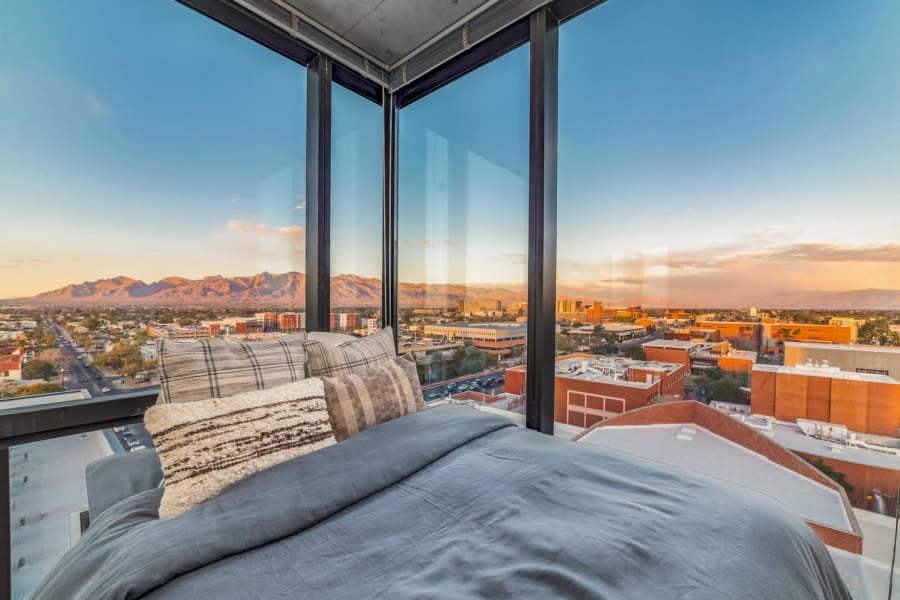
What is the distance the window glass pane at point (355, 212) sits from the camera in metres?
2.42

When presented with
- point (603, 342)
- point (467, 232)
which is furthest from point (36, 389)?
point (603, 342)

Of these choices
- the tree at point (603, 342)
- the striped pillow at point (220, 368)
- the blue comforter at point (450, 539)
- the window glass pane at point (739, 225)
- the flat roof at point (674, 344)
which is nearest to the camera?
the blue comforter at point (450, 539)

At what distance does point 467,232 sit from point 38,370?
2.04 m

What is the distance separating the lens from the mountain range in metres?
1.35

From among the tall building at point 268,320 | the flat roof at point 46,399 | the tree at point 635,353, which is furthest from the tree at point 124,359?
the tree at point 635,353

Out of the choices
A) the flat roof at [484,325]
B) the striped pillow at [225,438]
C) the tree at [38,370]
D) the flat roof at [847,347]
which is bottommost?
the striped pillow at [225,438]

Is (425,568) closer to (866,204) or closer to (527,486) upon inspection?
(527,486)

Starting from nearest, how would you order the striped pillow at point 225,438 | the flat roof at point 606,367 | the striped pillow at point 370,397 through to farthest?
the striped pillow at point 225,438
the striped pillow at point 370,397
the flat roof at point 606,367

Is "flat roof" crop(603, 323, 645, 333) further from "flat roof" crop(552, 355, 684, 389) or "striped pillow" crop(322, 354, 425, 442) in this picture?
"striped pillow" crop(322, 354, 425, 442)

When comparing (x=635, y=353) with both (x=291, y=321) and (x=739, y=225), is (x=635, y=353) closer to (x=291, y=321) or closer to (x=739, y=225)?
(x=739, y=225)

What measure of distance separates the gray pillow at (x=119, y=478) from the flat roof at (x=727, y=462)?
5.84ft

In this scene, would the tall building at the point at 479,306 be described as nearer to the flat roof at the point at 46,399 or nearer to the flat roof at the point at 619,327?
the flat roof at the point at 619,327

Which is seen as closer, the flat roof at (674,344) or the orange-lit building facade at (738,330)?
the orange-lit building facade at (738,330)

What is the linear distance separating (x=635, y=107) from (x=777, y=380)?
1303mm
